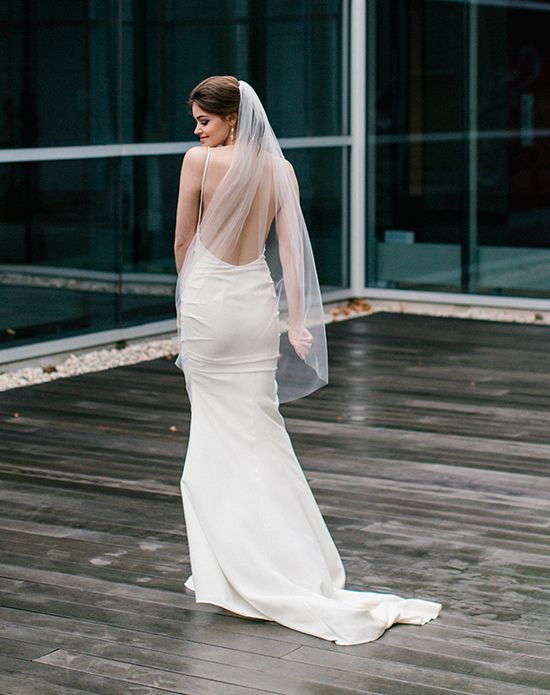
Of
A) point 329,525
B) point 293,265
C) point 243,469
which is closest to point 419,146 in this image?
point 329,525

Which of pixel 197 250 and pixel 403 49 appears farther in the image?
pixel 403 49

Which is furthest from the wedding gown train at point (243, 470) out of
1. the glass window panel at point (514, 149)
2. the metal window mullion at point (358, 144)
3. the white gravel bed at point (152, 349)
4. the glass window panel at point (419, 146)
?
the metal window mullion at point (358, 144)

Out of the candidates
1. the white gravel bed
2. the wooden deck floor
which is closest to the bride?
the wooden deck floor

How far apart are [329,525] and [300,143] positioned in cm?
692

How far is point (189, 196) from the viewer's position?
4.68 m

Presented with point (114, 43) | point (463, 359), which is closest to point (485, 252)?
point (463, 359)

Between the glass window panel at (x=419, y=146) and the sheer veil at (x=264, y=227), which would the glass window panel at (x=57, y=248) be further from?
the sheer veil at (x=264, y=227)

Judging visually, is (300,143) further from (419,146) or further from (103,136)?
(103,136)

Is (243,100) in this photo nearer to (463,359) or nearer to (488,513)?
(488,513)

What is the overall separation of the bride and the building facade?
481 centimetres

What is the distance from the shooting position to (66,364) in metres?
9.82

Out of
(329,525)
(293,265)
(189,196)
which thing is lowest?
(329,525)

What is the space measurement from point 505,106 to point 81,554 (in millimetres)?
8016

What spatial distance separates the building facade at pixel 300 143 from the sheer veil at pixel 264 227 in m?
4.79
